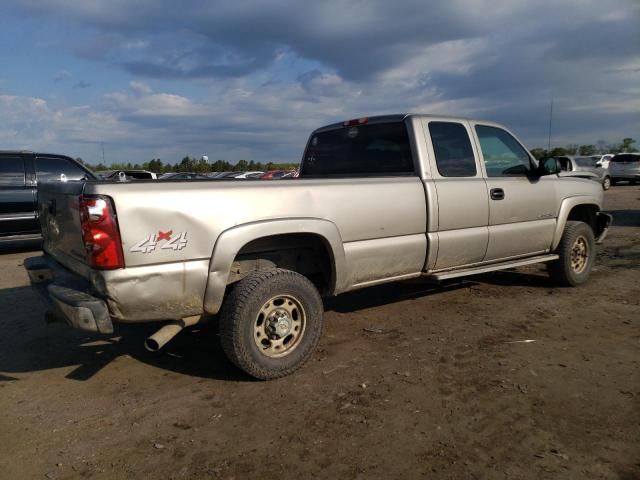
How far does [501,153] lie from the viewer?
17.6ft

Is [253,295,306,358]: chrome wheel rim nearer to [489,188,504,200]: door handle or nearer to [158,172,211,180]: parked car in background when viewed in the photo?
[158,172,211,180]: parked car in background

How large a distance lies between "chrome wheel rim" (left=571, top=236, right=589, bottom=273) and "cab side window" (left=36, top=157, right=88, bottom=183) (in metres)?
8.17

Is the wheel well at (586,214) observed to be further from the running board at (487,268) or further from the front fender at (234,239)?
the front fender at (234,239)

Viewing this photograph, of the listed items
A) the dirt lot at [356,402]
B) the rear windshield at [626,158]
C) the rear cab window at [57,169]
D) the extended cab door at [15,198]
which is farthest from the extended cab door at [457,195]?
the rear windshield at [626,158]

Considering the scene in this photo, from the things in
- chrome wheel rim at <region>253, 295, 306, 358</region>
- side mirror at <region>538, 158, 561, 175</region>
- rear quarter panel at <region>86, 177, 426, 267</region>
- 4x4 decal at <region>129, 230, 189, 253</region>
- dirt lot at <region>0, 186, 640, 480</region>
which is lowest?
dirt lot at <region>0, 186, 640, 480</region>

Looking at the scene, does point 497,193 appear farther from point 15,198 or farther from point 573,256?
point 15,198

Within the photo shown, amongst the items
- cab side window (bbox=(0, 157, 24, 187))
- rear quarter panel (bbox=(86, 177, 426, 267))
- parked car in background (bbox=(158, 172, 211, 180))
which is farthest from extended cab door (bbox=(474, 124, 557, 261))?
cab side window (bbox=(0, 157, 24, 187))

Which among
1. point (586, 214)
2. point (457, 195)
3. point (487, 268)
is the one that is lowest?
point (487, 268)

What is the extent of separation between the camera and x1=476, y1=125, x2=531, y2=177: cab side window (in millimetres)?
5155

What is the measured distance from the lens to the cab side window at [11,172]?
8.65m

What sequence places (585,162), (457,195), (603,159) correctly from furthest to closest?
1. (603,159)
2. (585,162)
3. (457,195)

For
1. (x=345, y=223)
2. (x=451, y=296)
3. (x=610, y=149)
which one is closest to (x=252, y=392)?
(x=345, y=223)

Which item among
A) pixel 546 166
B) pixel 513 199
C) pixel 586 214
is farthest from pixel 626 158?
pixel 513 199

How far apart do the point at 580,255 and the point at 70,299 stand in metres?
5.78
